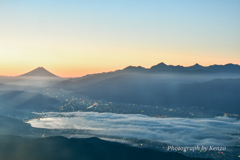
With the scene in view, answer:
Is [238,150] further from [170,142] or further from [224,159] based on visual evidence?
[170,142]

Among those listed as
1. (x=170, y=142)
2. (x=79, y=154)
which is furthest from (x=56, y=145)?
(x=170, y=142)

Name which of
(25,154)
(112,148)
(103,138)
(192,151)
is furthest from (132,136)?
(25,154)

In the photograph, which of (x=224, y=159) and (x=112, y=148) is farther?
(x=112, y=148)

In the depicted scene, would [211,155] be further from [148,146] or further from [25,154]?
[25,154]

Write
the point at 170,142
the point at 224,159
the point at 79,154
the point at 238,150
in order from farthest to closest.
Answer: the point at 170,142 < the point at 238,150 < the point at 79,154 < the point at 224,159

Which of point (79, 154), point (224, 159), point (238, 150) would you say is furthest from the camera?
point (238, 150)

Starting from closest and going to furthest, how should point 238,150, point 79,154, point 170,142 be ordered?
point 79,154
point 238,150
point 170,142
